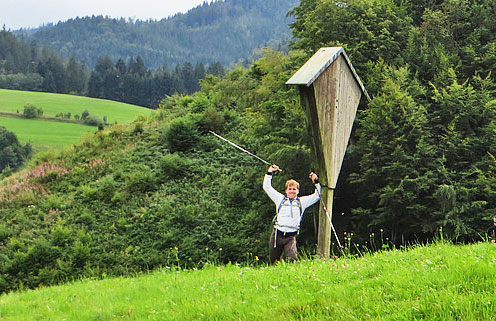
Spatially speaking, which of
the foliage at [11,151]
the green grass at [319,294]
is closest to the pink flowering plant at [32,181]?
the green grass at [319,294]

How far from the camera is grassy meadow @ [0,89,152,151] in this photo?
6656 centimetres

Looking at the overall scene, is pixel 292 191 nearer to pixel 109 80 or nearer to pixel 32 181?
pixel 32 181

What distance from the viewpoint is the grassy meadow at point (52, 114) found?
218 ft

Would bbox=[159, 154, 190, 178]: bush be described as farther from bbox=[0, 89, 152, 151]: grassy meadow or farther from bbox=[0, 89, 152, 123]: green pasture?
bbox=[0, 89, 152, 123]: green pasture

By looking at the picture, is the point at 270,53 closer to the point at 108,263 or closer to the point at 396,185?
the point at 396,185

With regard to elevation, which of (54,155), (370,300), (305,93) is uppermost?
(305,93)

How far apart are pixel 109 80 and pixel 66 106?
22.3 m

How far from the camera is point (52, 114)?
82250mm

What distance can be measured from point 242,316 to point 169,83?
104 metres

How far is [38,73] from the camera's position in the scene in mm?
117750

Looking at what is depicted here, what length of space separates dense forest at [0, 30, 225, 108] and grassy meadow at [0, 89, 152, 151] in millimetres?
11908

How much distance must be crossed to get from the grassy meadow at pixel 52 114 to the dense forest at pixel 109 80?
11908 millimetres

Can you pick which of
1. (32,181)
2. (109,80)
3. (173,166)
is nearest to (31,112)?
(109,80)

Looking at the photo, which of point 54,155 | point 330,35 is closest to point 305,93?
point 330,35
